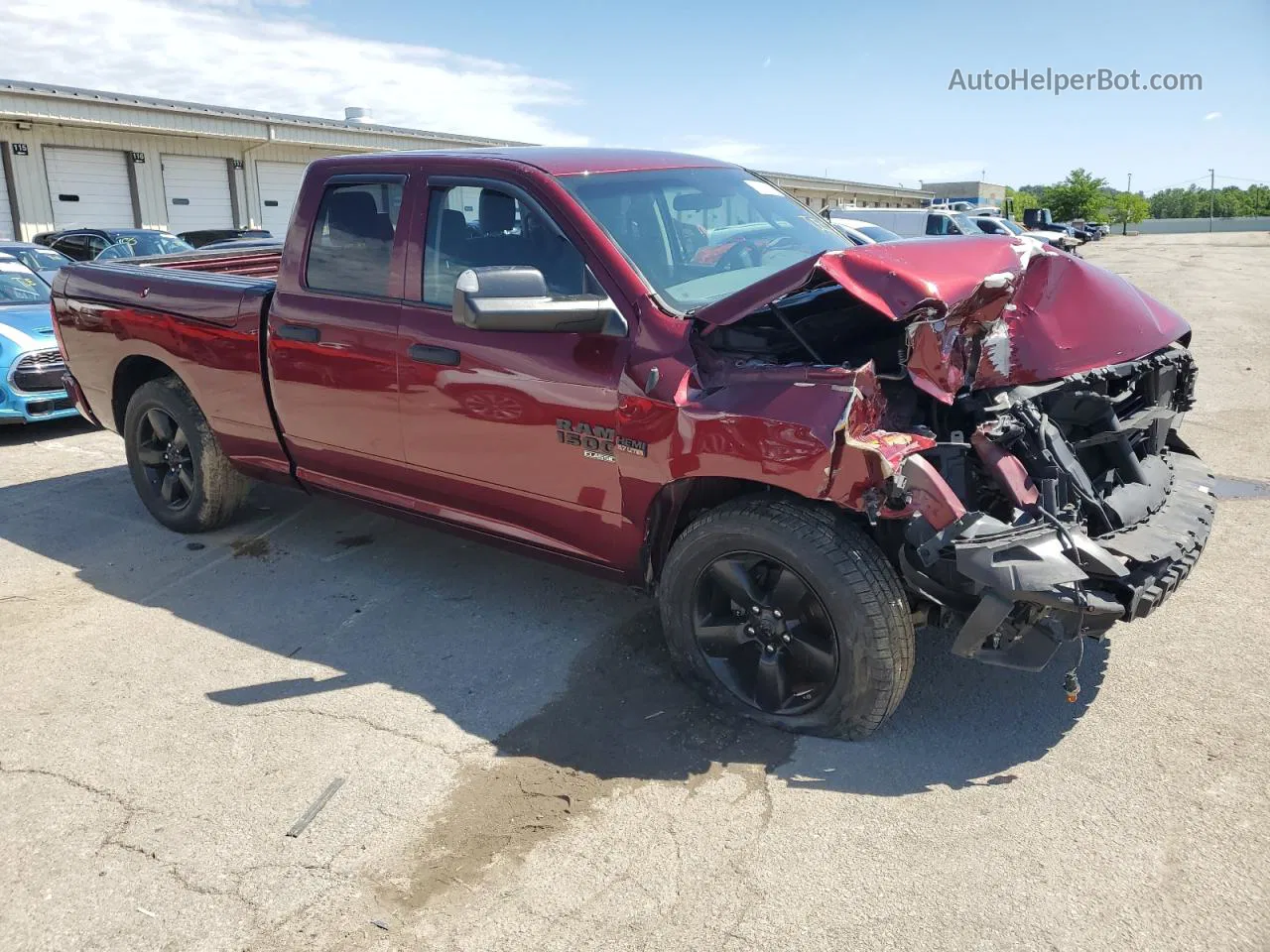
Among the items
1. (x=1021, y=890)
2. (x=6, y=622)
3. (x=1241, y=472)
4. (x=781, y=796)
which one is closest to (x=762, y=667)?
(x=781, y=796)

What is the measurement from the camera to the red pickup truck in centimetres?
304

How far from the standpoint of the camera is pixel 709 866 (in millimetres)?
2773

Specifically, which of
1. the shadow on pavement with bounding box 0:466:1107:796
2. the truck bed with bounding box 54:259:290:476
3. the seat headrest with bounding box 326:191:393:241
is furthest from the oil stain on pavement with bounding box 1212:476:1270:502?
the truck bed with bounding box 54:259:290:476

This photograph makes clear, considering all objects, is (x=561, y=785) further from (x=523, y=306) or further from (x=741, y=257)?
(x=741, y=257)

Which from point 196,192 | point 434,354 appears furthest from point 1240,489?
point 196,192

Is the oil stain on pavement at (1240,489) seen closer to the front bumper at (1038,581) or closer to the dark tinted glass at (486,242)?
the front bumper at (1038,581)

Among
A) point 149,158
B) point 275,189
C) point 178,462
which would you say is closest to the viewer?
point 178,462

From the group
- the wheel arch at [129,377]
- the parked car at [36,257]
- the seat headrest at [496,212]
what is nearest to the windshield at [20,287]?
the parked car at [36,257]

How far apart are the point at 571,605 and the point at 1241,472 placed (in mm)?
4632

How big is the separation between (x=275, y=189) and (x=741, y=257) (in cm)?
2526

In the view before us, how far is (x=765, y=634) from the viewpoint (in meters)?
3.38

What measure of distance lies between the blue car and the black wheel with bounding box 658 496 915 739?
649 centimetres

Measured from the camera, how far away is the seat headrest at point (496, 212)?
3.86 m

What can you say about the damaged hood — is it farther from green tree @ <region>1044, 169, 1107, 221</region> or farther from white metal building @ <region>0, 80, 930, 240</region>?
green tree @ <region>1044, 169, 1107, 221</region>
